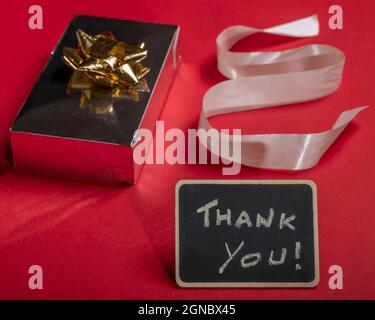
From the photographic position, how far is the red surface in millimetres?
1102

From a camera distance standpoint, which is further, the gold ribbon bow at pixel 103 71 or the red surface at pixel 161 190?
the gold ribbon bow at pixel 103 71

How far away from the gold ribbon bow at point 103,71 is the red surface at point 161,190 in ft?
0.36

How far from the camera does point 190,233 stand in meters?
1.08

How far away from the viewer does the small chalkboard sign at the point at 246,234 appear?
1.07 metres

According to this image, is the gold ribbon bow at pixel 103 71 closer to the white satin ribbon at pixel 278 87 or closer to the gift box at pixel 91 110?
the gift box at pixel 91 110

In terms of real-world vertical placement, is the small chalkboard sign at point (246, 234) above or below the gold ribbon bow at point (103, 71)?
below

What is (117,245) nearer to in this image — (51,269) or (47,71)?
(51,269)

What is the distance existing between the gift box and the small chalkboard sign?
167 mm

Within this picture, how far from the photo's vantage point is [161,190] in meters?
1.22

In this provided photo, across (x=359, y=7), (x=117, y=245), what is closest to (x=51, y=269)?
(x=117, y=245)
